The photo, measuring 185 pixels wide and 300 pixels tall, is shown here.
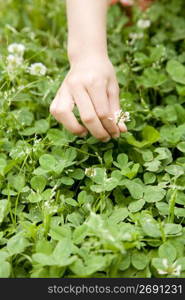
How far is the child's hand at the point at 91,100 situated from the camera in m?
1.06

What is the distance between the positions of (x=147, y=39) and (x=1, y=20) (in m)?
0.53

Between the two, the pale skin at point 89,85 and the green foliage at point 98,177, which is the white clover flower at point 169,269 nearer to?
the green foliage at point 98,177

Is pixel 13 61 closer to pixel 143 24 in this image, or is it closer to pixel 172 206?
pixel 143 24

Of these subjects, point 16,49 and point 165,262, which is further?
point 16,49

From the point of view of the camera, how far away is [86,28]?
118 cm

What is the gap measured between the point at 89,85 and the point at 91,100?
33 mm

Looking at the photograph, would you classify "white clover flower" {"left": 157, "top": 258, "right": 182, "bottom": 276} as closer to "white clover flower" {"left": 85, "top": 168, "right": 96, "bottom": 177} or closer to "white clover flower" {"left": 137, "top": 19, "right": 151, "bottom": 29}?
"white clover flower" {"left": 85, "top": 168, "right": 96, "bottom": 177}

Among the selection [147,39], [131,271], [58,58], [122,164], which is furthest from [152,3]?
[131,271]

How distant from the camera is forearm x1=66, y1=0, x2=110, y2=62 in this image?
116 cm

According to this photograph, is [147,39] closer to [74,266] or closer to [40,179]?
[40,179]

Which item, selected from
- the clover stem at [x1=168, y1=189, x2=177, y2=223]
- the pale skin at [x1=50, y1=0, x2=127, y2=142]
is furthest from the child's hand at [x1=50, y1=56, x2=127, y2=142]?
the clover stem at [x1=168, y1=189, x2=177, y2=223]

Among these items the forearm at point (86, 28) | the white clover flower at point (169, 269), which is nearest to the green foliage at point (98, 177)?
the white clover flower at point (169, 269)

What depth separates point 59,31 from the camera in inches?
68.2

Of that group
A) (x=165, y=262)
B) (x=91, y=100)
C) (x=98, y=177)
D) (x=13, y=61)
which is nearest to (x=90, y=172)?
(x=98, y=177)
